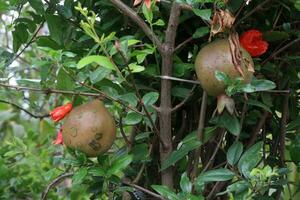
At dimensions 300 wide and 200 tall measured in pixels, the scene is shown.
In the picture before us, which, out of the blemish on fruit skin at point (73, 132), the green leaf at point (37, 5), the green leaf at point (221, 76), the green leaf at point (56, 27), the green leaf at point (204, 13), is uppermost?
the green leaf at point (37, 5)

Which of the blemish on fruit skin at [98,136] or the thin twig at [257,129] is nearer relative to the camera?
the blemish on fruit skin at [98,136]

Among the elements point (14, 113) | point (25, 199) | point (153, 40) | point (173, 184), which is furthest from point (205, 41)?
point (14, 113)

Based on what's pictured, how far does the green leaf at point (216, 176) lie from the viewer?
857 millimetres

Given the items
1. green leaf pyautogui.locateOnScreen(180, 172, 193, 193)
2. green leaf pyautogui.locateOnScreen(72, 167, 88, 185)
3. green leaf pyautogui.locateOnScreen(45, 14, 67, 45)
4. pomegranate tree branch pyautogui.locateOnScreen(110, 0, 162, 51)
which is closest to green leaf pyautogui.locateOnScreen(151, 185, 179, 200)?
green leaf pyautogui.locateOnScreen(180, 172, 193, 193)

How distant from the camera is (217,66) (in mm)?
827

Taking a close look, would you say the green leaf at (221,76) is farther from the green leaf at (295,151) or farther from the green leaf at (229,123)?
the green leaf at (295,151)

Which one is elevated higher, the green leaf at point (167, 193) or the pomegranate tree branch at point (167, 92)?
the pomegranate tree branch at point (167, 92)

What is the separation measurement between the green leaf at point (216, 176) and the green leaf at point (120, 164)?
0.12 m

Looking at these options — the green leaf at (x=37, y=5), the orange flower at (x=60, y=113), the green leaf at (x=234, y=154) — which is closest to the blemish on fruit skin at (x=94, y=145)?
the orange flower at (x=60, y=113)

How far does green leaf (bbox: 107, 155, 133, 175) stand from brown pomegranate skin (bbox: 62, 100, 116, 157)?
0.11ft

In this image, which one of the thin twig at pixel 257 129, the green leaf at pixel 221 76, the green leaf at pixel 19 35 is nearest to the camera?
the green leaf at pixel 221 76

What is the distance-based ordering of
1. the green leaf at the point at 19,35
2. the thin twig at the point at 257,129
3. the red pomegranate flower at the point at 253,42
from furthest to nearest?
the green leaf at the point at 19,35 → the thin twig at the point at 257,129 → the red pomegranate flower at the point at 253,42

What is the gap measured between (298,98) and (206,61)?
1.24 feet

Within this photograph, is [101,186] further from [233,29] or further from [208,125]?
[233,29]
